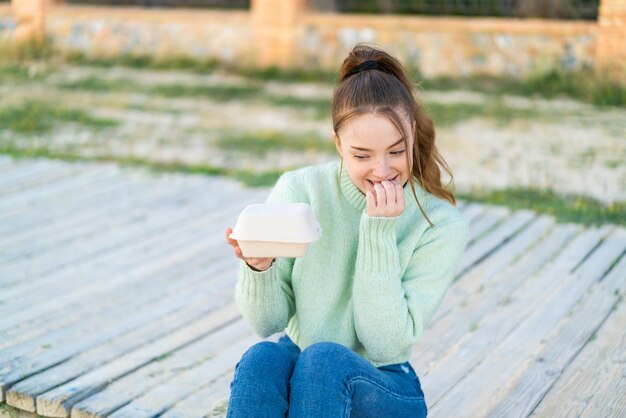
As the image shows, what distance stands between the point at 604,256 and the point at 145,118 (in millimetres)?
4710

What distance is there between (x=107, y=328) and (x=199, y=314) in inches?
14.0

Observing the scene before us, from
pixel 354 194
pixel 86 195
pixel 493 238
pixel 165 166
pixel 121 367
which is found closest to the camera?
pixel 354 194

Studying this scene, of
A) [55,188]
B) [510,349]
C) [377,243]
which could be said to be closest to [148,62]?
[55,188]

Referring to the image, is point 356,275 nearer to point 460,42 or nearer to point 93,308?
point 93,308

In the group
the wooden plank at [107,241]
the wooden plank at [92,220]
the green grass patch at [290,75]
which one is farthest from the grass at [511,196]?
the green grass patch at [290,75]

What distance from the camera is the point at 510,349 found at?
3426 mm

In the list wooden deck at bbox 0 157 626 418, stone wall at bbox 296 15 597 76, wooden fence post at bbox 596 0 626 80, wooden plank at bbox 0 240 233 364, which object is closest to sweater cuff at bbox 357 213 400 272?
wooden deck at bbox 0 157 626 418

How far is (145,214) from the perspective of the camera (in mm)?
5051

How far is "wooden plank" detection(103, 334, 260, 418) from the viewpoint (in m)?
2.97

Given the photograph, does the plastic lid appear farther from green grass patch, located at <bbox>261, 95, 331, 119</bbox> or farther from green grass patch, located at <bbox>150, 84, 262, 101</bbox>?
green grass patch, located at <bbox>150, 84, 262, 101</bbox>

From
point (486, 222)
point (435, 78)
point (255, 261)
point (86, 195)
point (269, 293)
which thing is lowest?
point (435, 78)

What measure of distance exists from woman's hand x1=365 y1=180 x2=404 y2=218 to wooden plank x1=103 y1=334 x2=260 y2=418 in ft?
3.43

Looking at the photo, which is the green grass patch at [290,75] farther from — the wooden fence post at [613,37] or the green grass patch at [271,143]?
the wooden fence post at [613,37]

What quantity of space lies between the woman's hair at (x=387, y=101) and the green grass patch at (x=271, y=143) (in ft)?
13.6
